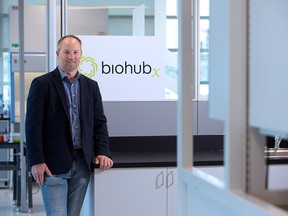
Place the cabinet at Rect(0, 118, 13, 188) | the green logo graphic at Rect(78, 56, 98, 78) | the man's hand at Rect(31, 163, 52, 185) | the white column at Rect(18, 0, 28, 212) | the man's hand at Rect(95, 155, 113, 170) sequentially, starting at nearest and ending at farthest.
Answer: the man's hand at Rect(31, 163, 52, 185) → the man's hand at Rect(95, 155, 113, 170) → the green logo graphic at Rect(78, 56, 98, 78) → the white column at Rect(18, 0, 28, 212) → the cabinet at Rect(0, 118, 13, 188)

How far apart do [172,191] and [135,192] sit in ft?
0.83

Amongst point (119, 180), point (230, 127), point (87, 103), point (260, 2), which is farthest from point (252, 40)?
point (119, 180)

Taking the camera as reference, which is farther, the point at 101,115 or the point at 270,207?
the point at 101,115

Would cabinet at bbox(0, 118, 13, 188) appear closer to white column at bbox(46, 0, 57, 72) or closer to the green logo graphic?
white column at bbox(46, 0, 57, 72)

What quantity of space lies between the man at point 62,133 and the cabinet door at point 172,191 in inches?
23.9

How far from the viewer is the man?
3.77 metres

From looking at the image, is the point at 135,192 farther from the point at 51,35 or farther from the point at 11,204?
the point at 11,204

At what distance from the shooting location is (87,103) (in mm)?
3938

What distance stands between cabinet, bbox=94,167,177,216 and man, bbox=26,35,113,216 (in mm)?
284

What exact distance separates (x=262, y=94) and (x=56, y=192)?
7.06 ft

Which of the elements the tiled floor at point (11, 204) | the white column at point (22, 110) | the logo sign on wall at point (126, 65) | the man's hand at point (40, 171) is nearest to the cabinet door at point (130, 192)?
the man's hand at point (40, 171)

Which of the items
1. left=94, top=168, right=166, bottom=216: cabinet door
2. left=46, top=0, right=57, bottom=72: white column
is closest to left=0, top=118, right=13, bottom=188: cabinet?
left=46, top=0, right=57, bottom=72: white column

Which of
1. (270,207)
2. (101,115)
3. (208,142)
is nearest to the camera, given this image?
(270,207)

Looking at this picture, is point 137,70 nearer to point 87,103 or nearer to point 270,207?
point 87,103
